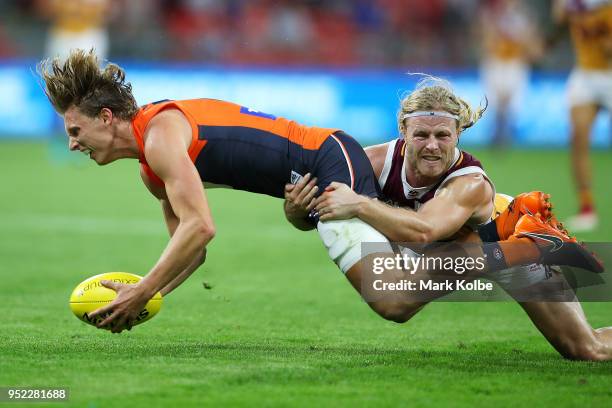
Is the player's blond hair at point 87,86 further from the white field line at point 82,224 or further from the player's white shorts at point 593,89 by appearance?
the player's white shorts at point 593,89

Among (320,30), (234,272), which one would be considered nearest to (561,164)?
(320,30)

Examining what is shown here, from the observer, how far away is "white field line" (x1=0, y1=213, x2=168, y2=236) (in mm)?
12250

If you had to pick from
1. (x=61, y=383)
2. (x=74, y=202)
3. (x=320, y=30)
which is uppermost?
(x=320, y=30)

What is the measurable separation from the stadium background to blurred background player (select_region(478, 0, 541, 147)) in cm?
75

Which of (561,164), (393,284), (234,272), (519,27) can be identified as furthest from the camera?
(519,27)

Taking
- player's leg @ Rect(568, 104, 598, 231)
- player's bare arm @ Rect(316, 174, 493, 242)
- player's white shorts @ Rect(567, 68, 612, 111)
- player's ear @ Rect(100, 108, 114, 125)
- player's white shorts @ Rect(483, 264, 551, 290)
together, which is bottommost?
player's white shorts @ Rect(483, 264, 551, 290)

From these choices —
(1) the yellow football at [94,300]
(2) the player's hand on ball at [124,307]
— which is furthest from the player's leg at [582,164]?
(2) the player's hand on ball at [124,307]

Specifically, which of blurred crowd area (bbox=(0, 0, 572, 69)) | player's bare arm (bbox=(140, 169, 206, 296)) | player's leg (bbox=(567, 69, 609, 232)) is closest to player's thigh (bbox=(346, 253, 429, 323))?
player's bare arm (bbox=(140, 169, 206, 296))

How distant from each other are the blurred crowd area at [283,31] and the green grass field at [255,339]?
10.8 m

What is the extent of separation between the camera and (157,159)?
18.6 ft

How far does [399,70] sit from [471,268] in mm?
17586

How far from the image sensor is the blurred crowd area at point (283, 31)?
23.5m

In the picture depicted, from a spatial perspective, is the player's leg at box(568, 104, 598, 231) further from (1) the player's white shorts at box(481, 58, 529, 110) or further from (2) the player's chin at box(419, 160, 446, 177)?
(1) the player's white shorts at box(481, 58, 529, 110)

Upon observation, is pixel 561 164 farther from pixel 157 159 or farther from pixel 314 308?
pixel 157 159
